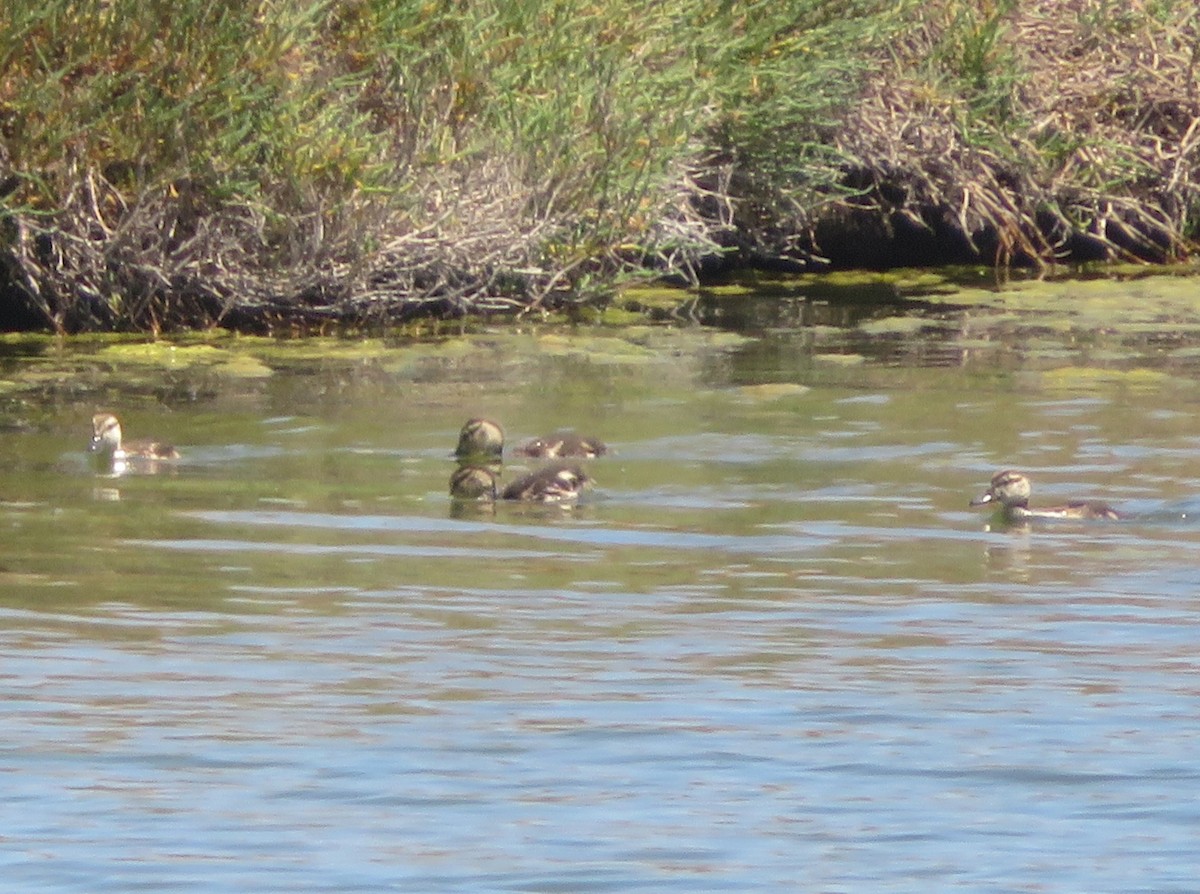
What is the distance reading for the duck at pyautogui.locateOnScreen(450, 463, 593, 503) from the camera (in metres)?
10.0

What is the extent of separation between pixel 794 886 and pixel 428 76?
398 inches

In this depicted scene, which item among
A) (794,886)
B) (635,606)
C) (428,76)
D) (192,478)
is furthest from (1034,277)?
(794,886)

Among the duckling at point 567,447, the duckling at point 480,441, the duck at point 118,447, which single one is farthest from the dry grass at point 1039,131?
the duck at point 118,447

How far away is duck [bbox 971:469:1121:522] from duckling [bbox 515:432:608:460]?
1948 millimetres

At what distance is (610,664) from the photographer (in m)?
6.99

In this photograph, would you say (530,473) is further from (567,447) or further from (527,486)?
(567,447)

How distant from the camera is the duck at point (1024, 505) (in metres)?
9.45

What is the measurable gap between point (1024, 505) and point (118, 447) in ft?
11.9

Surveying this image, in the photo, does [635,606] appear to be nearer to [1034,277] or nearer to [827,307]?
[827,307]

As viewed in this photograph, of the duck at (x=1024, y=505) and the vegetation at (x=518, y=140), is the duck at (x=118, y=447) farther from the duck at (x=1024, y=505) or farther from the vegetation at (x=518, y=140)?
the duck at (x=1024, y=505)

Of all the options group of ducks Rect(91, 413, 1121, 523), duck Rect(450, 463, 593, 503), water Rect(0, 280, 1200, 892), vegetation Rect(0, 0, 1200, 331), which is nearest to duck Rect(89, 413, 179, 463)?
group of ducks Rect(91, 413, 1121, 523)

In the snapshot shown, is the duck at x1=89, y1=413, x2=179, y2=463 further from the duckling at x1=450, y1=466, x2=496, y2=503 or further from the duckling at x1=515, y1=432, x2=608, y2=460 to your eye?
the duckling at x1=515, y1=432, x2=608, y2=460

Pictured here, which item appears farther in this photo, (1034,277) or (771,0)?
(1034,277)

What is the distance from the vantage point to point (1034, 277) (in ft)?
61.8
